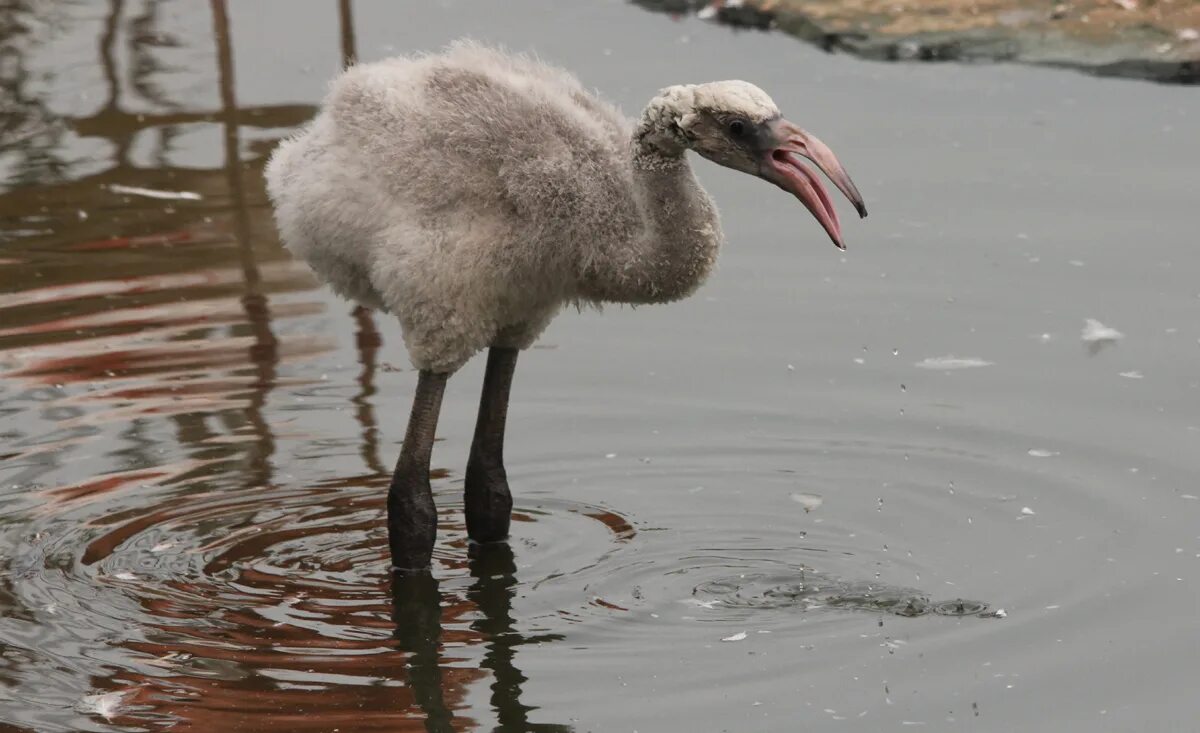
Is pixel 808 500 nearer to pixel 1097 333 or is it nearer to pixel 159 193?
pixel 1097 333

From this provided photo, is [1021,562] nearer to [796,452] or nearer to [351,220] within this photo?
[796,452]

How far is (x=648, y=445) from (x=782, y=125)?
92.3 inches

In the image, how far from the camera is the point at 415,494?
7270mm

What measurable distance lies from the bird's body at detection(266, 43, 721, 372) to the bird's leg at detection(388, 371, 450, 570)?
0.24 metres

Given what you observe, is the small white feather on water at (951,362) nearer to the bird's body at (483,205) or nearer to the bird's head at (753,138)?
the bird's body at (483,205)

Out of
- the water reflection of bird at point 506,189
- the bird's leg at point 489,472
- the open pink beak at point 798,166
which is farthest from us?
the bird's leg at point 489,472

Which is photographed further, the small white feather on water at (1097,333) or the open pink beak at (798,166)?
the small white feather on water at (1097,333)

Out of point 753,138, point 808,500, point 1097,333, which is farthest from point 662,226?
point 1097,333

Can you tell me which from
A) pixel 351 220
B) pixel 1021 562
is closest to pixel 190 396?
pixel 351 220

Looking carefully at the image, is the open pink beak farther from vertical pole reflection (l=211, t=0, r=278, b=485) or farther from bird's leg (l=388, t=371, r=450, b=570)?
vertical pole reflection (l=211, t=0, r=278, b=485)

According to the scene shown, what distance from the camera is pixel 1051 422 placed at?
8.52 m

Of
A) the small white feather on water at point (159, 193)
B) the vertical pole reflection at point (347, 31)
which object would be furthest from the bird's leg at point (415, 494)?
the vertical pole reflection at point (347, 31)

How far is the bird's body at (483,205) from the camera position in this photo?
263 inches

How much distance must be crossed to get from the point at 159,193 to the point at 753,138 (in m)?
6.26
